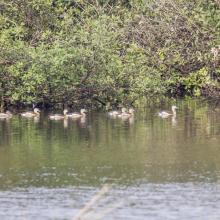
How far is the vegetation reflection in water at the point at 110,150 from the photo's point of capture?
60.8 feet

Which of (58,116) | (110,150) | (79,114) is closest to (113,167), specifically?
(110,150)

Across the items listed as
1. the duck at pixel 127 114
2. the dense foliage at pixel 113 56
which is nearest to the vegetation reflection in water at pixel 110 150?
the duck at pixel 127 114

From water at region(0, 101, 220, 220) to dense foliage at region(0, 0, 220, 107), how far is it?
7.32 feet

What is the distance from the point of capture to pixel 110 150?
22203mm

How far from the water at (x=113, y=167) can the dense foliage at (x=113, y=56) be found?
223 centimetres

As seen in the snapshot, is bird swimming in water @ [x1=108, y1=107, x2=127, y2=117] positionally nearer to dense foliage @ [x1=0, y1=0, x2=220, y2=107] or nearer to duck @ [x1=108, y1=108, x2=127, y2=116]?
duck @ [x1=108, y1=108, x2=127, y2=116]

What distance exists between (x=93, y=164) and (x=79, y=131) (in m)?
6.32

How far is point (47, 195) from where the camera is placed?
1670cm

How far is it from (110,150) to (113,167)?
2497 millimetres

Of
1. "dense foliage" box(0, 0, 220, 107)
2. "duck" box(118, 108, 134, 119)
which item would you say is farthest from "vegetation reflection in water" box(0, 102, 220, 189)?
"dense foliage" box(0, 0, 220, 107)

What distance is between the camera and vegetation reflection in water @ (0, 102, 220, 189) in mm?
18531

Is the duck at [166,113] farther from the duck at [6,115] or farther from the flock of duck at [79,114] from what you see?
the duck at [6,115]

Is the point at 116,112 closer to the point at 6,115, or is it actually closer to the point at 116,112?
the point at 116,112

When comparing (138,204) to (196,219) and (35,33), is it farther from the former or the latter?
(35,33)
